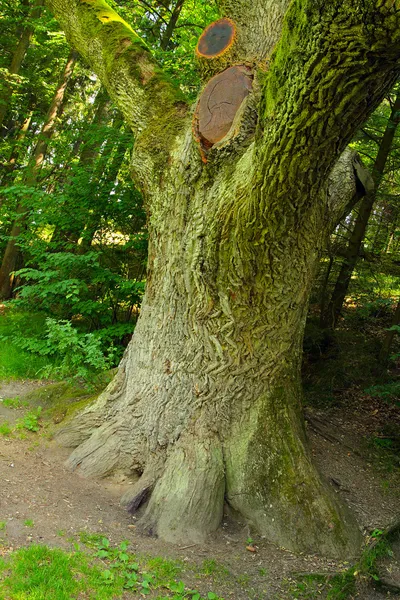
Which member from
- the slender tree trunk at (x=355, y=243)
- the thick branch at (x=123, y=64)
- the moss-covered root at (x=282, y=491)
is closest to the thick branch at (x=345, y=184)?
the thick branch at (x=123, y=64)

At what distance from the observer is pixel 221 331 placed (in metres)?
4.69

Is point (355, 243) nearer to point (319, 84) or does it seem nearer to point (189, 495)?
point (189, 495)

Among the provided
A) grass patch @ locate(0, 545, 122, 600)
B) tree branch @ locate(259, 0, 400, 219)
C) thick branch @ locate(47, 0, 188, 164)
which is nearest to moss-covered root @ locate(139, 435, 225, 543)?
grass patch @ locate(0, 545, 122, 600)

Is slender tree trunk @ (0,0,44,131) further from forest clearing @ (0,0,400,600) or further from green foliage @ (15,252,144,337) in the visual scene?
forest clearing @ (0,0,400,600)

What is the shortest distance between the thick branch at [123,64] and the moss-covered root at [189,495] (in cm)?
322

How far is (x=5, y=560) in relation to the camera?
11.1ft

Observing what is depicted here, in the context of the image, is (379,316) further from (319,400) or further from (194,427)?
(194,427)

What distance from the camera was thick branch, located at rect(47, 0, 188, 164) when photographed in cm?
542

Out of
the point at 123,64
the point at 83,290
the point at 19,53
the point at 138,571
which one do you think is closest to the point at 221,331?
the point at 138,571

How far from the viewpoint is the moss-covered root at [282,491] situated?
174 inches

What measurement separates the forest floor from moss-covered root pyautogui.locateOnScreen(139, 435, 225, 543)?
135 mm

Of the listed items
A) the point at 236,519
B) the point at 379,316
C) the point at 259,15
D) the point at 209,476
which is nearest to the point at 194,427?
the point at 209,476

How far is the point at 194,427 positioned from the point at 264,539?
114 centimetres

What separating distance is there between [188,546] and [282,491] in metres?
0.98
